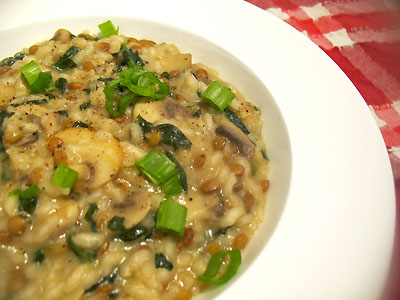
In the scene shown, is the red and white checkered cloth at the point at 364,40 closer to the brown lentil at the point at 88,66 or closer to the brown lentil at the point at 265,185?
the brown lentil at the point at 265,185

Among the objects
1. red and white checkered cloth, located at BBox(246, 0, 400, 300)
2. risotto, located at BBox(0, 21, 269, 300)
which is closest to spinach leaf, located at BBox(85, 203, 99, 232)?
risotto, located at BBox(0, 21, 269, 300)

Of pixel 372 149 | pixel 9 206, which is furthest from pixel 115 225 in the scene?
pixel 372 149

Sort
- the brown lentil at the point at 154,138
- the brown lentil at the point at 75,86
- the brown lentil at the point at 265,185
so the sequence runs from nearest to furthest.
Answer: the brown lentil at the point at 154,138 < the brown lentil at the point at 265,185 < the brown lentil at the point at 75,86

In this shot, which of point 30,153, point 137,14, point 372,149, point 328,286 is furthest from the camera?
point 137,14

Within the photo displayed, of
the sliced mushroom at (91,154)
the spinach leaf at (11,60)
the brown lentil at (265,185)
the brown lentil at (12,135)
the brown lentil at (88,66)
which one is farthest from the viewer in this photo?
the spinach leaf at (11,60)

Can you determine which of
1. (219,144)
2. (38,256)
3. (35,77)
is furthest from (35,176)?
(219,144)

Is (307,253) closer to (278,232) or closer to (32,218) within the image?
(278,232)

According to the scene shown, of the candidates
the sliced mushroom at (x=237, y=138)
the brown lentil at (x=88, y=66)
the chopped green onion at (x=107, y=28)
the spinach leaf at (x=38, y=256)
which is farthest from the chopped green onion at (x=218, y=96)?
the spinach leaf at (x=38, y=256)
